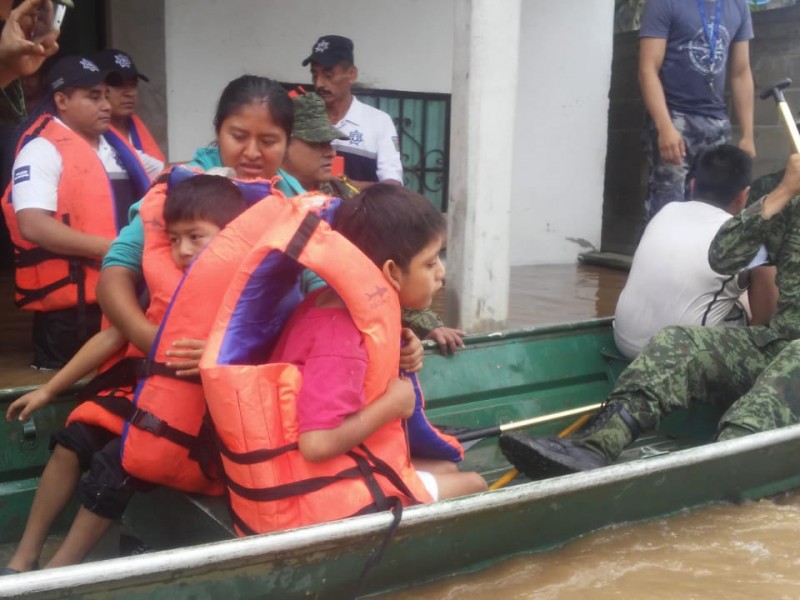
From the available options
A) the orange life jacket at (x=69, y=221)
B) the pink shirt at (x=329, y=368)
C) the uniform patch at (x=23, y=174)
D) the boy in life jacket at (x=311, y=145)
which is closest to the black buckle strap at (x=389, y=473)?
the pink shirt at (x=329, y=368)

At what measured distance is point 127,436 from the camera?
222 centimetres

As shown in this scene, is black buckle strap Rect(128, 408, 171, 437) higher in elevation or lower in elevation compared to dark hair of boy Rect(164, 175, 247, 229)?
lower

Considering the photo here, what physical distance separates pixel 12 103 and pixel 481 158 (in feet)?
8.51

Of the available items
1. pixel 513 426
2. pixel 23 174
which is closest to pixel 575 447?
pixel 513 426

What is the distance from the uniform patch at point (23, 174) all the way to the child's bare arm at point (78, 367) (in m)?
1.42

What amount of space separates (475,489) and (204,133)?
3874 mm

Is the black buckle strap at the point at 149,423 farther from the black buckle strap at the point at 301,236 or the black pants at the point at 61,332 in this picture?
the black pants at the point at 61,332

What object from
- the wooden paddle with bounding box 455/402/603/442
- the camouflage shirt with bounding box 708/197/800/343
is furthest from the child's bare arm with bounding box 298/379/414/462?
the camouflage shirt with bounding box 708/197/800/343

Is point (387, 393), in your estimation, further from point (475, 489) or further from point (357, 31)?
point (357, 31)

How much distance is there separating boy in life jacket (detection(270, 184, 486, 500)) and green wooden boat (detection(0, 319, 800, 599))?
0.68ft

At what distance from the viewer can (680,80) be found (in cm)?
464

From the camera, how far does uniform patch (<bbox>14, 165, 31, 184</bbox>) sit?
3648 millimetres

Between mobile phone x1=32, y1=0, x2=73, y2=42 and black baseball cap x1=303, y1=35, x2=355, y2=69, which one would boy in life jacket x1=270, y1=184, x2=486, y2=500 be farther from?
black baseball cap x1=303, y1=35, x2=355, y2=69

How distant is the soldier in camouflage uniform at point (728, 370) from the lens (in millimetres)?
2953
